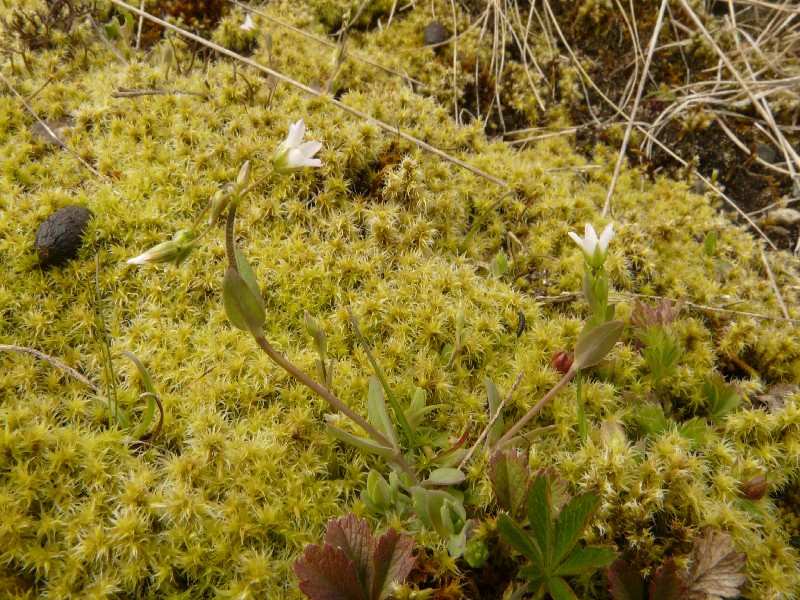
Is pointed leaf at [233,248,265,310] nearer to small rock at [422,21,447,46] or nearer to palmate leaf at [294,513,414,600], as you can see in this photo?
palmate leaf at [294,513,414,600]

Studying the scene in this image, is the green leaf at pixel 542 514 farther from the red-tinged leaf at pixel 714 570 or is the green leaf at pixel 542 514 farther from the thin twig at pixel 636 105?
the thin twig at pixel 636 105

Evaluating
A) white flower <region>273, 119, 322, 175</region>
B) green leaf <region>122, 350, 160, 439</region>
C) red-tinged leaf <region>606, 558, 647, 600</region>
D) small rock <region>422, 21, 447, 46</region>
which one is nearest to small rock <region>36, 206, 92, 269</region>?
green leaf <region>122, 350, 160, 439</region>

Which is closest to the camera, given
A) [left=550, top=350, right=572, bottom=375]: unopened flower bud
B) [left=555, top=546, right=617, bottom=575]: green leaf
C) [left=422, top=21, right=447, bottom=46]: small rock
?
[left=555, top=546, right=617, bottom=575]: green leaf

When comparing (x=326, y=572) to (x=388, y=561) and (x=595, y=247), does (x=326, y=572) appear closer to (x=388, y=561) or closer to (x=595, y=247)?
(x=388, y=561)

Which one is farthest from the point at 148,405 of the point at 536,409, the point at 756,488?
the point at 756,488

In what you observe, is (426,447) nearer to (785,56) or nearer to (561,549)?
(561,549)

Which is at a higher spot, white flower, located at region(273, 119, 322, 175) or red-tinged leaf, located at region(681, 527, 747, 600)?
white flower, located at region(273, 119, 322, 175)

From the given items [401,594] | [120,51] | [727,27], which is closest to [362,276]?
[401,594]
